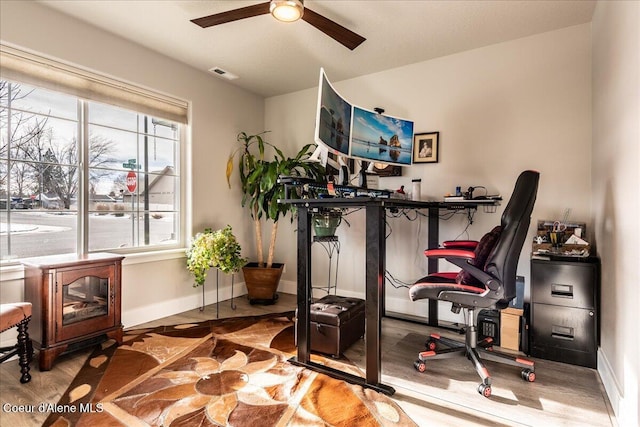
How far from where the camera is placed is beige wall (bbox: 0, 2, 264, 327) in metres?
2.57

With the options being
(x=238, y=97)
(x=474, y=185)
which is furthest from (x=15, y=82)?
(x=474, y=185)

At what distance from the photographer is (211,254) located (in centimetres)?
330

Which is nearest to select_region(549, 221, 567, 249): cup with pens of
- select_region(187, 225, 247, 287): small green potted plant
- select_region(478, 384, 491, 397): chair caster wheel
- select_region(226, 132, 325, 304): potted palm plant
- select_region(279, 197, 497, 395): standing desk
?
select_region(279, 197, 497, 395): standing desk


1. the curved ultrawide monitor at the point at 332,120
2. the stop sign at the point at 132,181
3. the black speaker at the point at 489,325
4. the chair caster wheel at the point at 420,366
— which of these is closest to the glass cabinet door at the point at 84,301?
the stop sign at the point at 132,181

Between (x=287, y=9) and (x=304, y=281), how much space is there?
1712mm

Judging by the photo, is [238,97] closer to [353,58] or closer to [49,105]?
[353,58]

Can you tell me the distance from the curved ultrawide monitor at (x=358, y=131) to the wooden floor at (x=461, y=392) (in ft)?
4.99

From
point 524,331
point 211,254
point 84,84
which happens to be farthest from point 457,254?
point 84,84

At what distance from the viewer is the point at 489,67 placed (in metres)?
3.14

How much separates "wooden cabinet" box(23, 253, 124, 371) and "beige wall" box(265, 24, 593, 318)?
2319 millimetres

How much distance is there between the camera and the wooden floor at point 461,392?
174 cm

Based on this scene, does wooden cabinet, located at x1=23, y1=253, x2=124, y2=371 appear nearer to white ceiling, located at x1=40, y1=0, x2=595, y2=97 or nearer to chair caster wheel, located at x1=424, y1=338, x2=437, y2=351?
white ceiling, located at x1=40, y1=0, x2=595, y2=97

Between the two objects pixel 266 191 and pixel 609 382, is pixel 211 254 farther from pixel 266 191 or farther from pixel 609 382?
pixel 609 382

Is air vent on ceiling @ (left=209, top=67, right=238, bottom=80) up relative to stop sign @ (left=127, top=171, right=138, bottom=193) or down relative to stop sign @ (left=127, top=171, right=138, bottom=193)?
up
